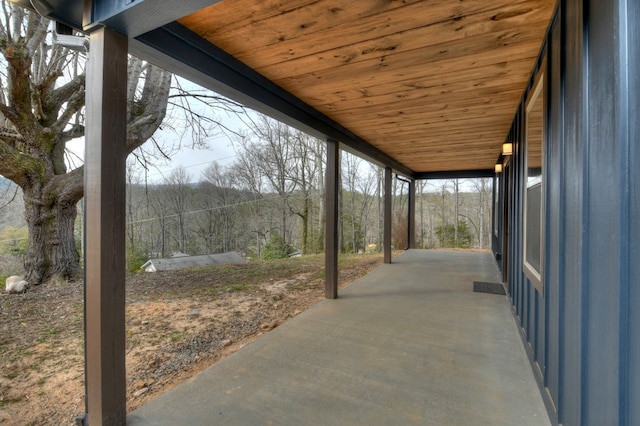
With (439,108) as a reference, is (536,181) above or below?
below

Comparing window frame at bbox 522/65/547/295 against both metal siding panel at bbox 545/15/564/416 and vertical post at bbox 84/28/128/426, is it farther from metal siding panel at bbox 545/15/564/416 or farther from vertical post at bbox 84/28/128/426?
vertical post at bbox 84/28/128/426

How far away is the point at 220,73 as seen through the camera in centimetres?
208

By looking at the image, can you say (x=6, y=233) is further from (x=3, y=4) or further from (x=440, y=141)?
(x=440, y=141)

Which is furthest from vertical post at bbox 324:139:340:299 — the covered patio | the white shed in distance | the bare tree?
the white shed in distance

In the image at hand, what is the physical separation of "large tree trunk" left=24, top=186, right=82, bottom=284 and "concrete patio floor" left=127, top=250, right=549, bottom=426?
187 inches

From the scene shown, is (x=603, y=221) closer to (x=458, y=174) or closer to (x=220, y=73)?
(x=220, y=73)

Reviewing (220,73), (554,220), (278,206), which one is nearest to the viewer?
(554,220)

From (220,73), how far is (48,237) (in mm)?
5209

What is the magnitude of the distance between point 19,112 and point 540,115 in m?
7.14

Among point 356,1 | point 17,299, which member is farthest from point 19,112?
point 356,1

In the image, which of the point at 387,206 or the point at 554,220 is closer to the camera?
the point at 554,220

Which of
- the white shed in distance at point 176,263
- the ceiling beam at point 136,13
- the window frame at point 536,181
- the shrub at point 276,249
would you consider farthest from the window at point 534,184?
the shrub at point 276,249

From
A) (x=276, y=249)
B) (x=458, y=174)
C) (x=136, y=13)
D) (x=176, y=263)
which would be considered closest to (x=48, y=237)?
(x=176, y=263)

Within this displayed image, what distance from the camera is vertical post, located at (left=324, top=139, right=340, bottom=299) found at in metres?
3.83
